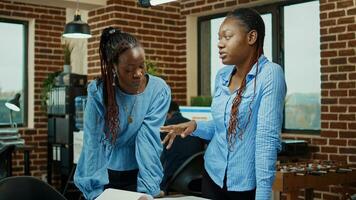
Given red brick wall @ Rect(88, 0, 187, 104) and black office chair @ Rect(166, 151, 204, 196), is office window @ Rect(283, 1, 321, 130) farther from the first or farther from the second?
black office chair @ Rect(166, 151, 204, 196)

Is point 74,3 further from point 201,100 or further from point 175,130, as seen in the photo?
point 175,130

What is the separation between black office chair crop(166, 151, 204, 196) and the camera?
3.81 m

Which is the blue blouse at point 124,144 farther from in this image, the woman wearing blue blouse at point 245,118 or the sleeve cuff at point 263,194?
the sleeve cuff at point 263,194

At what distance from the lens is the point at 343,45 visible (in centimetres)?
458

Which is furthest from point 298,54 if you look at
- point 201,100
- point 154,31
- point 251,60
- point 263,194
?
point 263,194

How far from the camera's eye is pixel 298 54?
520 centimetres

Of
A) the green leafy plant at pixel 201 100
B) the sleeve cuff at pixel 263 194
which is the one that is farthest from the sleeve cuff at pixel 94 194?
the green leafy plant at pixel 201 100

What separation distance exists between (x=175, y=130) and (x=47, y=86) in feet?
17.0

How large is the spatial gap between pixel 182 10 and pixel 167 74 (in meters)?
0.84

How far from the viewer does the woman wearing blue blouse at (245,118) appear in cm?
166

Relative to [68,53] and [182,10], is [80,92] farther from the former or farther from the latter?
[182,10]

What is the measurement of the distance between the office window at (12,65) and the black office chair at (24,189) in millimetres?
5427

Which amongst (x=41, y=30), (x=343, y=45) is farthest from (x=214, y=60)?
(x=41, y=30)

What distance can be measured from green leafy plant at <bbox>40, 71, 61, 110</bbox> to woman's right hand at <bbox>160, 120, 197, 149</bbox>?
4.96 metres
